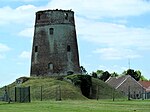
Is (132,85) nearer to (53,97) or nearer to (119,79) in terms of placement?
(119,79)

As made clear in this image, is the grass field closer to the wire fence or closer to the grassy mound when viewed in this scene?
the wire fence

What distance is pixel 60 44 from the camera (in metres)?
84.8

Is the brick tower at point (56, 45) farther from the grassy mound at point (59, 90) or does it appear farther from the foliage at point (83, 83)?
the foliage at point (83, 83)

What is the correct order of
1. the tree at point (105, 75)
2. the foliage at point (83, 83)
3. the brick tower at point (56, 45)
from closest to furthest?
the foliage at point (83, 83) < the brick tower at point (56, 45) < the tree at point (105, 75)

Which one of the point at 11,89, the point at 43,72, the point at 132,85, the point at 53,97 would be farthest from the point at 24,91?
the point at 132,85

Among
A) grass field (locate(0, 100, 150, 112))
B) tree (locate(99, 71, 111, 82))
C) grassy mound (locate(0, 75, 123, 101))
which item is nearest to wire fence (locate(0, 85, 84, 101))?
grassy mound (locate(0, 75, 123, 101))

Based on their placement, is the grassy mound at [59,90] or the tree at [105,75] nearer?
the grassy mound at [59,90]

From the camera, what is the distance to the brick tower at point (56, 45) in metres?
85.0

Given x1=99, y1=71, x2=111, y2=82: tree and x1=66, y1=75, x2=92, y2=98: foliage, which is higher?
x1=99, y1=71, x2=111, y2=82: tree

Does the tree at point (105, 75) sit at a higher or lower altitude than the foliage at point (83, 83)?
higher

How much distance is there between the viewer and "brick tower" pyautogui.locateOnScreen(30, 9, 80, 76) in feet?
279

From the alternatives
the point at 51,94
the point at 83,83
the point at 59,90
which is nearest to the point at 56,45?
the point at 83,83

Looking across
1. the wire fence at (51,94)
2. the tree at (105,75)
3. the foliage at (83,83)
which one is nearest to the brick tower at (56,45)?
the foliage at (83,83)

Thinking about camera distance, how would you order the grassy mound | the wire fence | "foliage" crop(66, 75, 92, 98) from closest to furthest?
1. the wire fence
2. the grassy mound
3. "foliage" crop(66, 75, 92, 98)
